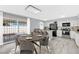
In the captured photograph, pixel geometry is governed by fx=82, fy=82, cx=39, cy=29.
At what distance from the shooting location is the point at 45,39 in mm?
4020

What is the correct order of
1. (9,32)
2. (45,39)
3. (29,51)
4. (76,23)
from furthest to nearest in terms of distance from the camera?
(76,23) → (9,32) → (45,39) → (29,51)

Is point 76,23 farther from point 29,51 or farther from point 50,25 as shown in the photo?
point 29,51

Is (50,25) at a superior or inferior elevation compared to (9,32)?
superior

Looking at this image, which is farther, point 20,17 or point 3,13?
point 20,17

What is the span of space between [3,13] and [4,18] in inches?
15.0

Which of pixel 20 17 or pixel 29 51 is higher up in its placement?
pixel 20 17

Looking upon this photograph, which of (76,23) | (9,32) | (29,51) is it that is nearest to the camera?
(29,51)
